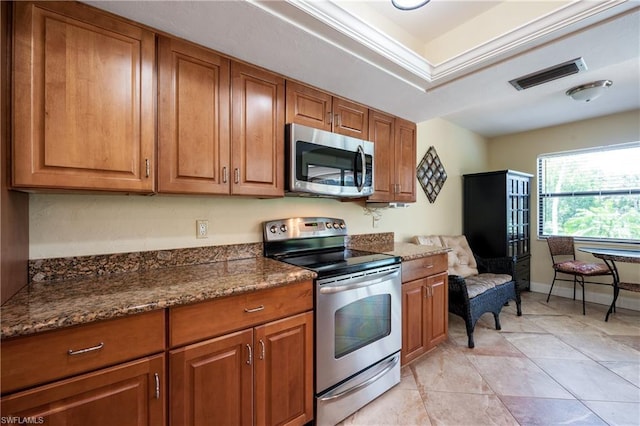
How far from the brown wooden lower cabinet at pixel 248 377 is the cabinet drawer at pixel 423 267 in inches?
37.0

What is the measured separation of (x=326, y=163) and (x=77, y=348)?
61.9 inches

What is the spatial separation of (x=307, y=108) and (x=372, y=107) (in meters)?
0.72

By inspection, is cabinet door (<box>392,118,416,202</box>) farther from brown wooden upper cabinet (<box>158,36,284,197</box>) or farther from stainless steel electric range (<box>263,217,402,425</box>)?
brown wooden upper cabinet (<box>158,36,284,197</box>)

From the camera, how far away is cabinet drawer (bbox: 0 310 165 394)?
0.84m

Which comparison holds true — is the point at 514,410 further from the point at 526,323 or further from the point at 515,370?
the point at 526,323

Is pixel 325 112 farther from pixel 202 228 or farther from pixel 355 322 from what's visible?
pixel 355 322

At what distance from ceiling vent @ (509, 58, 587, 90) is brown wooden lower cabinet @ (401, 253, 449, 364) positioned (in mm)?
1469

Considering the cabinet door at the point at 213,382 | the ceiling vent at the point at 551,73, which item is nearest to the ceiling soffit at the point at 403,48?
the ceiling vent at the point at 551,73

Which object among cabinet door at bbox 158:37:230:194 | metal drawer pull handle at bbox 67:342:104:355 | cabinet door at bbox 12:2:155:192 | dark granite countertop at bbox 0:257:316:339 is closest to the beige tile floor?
dark granite countertop at bbox 0:257:316:339

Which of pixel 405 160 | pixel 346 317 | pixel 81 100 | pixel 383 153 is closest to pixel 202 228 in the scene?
pixel 81 100

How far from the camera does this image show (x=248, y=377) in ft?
4.30

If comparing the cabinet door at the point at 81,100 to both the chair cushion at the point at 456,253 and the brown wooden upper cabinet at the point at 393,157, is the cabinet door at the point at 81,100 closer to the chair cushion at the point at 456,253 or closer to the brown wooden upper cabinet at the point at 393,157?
the brown wooden upper cabinet at the point at 393,157

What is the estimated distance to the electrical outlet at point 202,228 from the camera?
176 centimetres

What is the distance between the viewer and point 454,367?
2.24 meters
